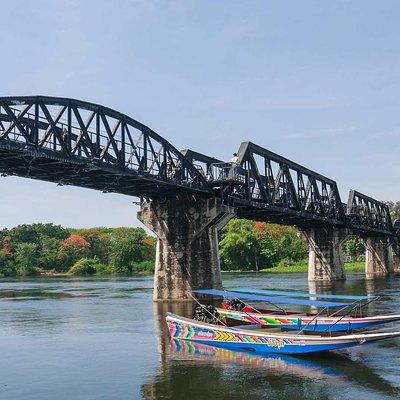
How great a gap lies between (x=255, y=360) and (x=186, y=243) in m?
31.8

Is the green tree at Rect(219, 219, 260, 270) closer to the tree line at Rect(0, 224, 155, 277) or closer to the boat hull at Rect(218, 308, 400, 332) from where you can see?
the tree line at Rect(0, 224, 155, 277)

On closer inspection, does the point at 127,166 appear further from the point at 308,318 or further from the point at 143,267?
the point at 143,267

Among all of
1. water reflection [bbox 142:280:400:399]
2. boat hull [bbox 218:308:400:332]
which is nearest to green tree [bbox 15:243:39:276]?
boat hull [bbox 218:308:400:332]

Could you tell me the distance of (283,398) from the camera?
1928 cm

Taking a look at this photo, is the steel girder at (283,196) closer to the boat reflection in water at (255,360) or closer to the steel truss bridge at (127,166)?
the steel truss bridge at (127,166)

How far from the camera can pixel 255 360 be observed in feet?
84.7

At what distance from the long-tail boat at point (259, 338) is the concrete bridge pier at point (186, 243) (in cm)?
2424

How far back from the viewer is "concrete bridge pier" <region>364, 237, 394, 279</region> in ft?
420

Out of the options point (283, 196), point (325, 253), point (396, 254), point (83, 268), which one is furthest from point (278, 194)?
point (83, 268)

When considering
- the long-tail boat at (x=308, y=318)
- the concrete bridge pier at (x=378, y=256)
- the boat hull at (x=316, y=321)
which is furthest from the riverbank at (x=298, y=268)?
the boat hull at (x=316, y=321)

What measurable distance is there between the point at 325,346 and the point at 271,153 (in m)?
49.1

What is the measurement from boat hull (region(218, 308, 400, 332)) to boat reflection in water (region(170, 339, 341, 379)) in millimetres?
3233

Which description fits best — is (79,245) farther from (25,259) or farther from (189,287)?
(189,287)

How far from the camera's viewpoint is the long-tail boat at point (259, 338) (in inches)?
964
